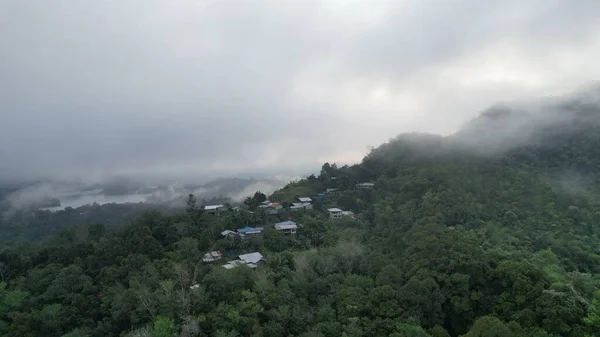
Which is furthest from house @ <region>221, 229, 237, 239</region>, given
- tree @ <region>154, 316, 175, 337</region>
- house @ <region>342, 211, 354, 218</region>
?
tree @ <region>154, 316, 175, 337</region>

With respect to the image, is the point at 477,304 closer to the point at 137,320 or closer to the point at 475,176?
the point at 137,320

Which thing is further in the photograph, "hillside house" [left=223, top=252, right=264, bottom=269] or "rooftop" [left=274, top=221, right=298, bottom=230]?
"rooftop" [left=274, top=221, right=298, bottom=230]

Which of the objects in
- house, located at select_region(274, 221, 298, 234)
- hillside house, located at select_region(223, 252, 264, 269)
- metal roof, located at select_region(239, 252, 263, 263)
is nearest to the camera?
hillside house, located at select_region(223, 252, 264, 269)

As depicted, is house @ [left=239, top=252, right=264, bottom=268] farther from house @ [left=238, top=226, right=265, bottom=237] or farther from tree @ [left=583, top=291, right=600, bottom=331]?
tree @ [left=583, top=291, right=600, bottom=331]

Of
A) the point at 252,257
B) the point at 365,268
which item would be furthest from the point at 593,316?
the point at 252,257

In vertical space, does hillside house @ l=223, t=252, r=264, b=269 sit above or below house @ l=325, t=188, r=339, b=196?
below

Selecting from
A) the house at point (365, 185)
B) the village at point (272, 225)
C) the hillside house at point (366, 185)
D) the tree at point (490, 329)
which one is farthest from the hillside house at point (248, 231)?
the tree at point (490, 329)

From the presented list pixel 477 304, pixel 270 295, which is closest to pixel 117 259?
pixel 270 295
